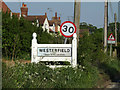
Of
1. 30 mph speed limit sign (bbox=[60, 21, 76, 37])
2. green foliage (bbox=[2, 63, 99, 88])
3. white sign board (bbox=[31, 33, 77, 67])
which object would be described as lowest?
green foliage (bbox=[2, 63, 99, 88])

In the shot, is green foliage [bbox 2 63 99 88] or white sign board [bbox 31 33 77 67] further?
white sign board [bbox 31 33 77 67]

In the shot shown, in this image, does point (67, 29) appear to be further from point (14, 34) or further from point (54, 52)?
point (14, 34)

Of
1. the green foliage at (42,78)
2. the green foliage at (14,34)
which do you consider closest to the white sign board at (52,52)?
the green foliage at (42,78)

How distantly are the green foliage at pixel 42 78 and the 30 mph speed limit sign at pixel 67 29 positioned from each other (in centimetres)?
229

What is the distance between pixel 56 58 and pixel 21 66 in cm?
246

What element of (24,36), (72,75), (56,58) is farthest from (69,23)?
(24,36)

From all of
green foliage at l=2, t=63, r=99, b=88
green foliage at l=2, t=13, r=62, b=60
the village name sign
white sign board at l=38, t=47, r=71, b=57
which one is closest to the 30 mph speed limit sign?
the village name sign

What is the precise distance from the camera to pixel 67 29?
40.7ft

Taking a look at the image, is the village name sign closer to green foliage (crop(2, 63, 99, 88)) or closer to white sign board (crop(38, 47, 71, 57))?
white sign board (crop(38, 47, 71, 57))

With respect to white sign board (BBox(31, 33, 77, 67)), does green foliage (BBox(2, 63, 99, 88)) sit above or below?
below

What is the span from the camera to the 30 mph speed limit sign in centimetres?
1234

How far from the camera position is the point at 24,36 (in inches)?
790

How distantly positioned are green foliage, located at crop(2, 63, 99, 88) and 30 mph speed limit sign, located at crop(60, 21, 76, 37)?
90.2 inches

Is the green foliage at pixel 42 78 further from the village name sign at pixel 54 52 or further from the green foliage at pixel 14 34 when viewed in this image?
the green foliage at pixel 14 34
